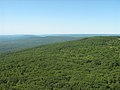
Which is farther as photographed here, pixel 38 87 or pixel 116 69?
pixel 116 69

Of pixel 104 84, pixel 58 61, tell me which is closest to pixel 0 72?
pixel 58 61

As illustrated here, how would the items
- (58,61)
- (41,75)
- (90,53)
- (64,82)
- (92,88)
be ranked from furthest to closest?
(90,53)
(58,61)
(41,75)
(64,82)
(92,88)

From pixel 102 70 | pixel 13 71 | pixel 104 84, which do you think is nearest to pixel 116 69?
pixel 102 70

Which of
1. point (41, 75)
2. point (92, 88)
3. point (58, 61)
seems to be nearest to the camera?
point (92, 88)

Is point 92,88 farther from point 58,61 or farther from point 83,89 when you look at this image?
point 58,61

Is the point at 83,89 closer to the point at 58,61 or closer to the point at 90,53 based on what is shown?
the point at 58,61

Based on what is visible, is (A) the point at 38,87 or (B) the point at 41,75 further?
(B) the point at 41,75
